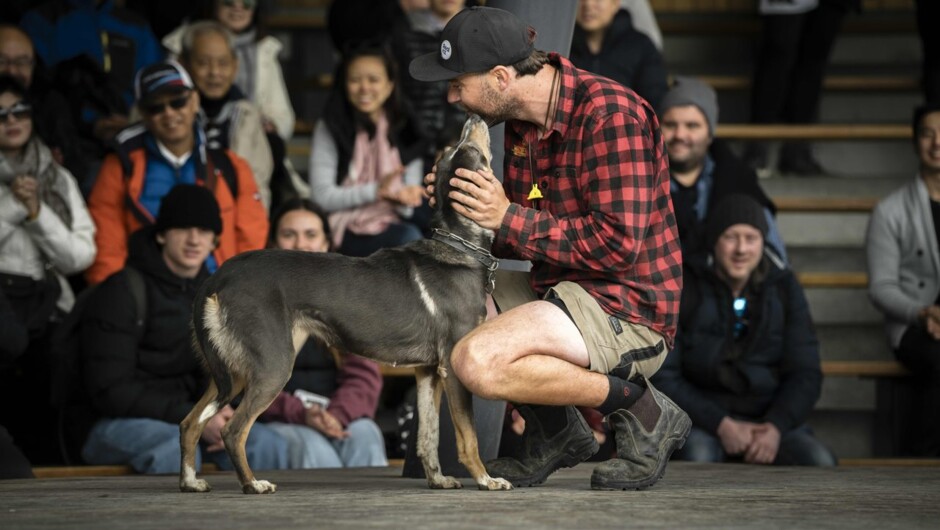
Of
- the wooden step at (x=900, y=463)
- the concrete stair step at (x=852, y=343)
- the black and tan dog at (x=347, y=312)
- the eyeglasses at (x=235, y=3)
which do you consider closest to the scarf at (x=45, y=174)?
the eyeglasses at (x=235, y=3)

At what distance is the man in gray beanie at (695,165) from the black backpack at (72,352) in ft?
9.10

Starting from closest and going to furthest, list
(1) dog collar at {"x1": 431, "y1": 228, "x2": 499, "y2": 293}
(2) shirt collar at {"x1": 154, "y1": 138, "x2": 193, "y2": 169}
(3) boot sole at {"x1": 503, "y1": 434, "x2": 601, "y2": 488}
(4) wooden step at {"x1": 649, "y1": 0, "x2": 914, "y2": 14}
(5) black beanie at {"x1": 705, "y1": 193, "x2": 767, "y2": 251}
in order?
(1) dog collar at {"x1": 431, "y1": 228, "x2": 499, "y2": 293} < (3) boot sole at {"x1": 503, "y1": 434, "x2": 601, "y2": 488} < (5) black beanie at {"x1": 705, "y1": 193, "x2": 767, "y2": 251} < (2) shirt collar at {"x1": 154, "y1": 138, "x2": 193, "y2": 169} < (4) wooden step at {"x1": 649, "y1": 0, "x2": 914, "y2": 14}

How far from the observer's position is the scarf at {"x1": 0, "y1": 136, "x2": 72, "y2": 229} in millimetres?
7055

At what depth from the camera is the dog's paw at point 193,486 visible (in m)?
4.74

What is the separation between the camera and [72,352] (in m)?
6.36

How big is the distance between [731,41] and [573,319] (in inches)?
245

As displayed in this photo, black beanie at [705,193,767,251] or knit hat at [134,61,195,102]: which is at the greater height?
knit hat at [134,61,195,102]

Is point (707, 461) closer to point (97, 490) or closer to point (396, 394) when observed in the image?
point (396, 394)

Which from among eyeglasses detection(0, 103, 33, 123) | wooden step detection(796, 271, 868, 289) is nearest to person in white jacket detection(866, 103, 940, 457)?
wooden step detection(796, 271, 868, 289)

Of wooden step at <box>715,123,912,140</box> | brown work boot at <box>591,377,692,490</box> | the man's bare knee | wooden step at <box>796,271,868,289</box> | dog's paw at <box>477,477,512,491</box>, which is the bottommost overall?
dog's paw at <box>477,477,512,491</box>

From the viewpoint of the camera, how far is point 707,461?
679 cm

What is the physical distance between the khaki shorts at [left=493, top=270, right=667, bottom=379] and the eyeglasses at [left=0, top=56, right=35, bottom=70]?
418 centimetres

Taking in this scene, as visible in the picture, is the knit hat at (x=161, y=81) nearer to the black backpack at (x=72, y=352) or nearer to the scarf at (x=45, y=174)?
the scarf at (x=45, y=174)

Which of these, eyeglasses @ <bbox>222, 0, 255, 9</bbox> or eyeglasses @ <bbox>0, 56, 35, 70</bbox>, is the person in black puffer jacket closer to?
eyeglasses @ <bbox>0, 56, 35, 70</bbox>
